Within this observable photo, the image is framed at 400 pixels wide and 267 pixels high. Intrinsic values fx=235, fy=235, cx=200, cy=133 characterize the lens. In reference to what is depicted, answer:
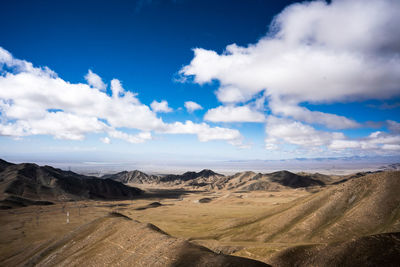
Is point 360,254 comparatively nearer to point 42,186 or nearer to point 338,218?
point 338,218

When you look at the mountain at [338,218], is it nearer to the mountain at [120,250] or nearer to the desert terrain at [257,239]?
the desert terrain at [257,239]

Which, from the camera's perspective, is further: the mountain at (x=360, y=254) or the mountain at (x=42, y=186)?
the mountain at (x=42, y=186)

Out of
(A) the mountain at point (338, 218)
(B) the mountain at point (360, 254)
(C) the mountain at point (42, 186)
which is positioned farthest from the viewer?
(C) the mountain at point (42, 186)

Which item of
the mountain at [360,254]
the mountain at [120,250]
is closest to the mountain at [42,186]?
the mountain at [120,250]

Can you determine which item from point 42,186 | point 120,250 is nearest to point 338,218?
point 120,250

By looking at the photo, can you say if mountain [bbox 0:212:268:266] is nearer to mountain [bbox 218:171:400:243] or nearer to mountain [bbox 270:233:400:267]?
mountain [bbox 270:233:400:267]
